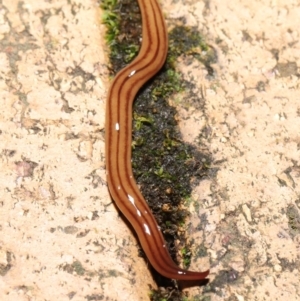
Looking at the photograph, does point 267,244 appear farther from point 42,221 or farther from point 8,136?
point 8,136

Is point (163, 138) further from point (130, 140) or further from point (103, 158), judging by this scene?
point (103, 158)

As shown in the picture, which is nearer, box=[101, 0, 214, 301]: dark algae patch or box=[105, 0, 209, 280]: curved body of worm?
box=[105, 0, 209, 280]: curved body of worm

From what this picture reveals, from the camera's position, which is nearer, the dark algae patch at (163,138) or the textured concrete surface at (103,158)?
the textured concrete surface at (103,158)

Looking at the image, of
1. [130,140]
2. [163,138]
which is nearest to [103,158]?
[130,140]

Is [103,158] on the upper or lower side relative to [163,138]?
lower
